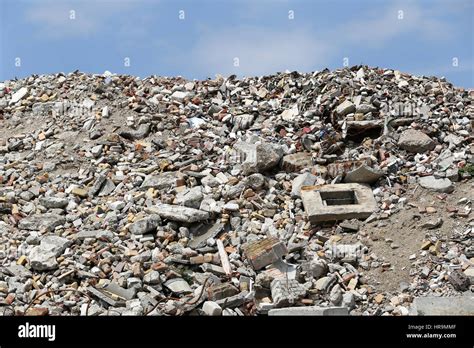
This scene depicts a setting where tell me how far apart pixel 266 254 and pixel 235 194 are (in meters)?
1.96

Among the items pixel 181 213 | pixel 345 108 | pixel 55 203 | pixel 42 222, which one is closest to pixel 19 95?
pixel 55 203

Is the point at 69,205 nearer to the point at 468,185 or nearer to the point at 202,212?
the point at 202,212

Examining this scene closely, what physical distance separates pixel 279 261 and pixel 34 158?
710 cm

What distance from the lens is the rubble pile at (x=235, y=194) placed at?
27.7ft

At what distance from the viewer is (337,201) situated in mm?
10648

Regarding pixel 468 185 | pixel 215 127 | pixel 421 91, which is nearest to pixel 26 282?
pixel 215 127

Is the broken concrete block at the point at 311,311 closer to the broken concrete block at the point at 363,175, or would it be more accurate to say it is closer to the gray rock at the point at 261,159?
the broken concrete block at the point at 363,175

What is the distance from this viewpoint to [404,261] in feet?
29.6

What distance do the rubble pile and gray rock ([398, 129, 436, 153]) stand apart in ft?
0.09

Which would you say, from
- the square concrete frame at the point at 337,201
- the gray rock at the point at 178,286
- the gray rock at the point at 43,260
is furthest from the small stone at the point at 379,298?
the gray rock at the point at 43,260

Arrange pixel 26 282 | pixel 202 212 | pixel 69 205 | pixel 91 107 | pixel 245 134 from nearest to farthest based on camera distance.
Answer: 1. pixel 26 282
2. pixel 202 212
3. pixel 69 205
4. pixel 245 134
5. pixel 91 107

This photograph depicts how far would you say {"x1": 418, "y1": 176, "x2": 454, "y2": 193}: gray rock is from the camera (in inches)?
402

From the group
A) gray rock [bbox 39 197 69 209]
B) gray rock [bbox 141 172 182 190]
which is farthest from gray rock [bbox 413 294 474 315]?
gray rock [bbox 39 197 69 209]

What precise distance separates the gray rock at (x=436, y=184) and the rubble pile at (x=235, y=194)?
0.03 meters
